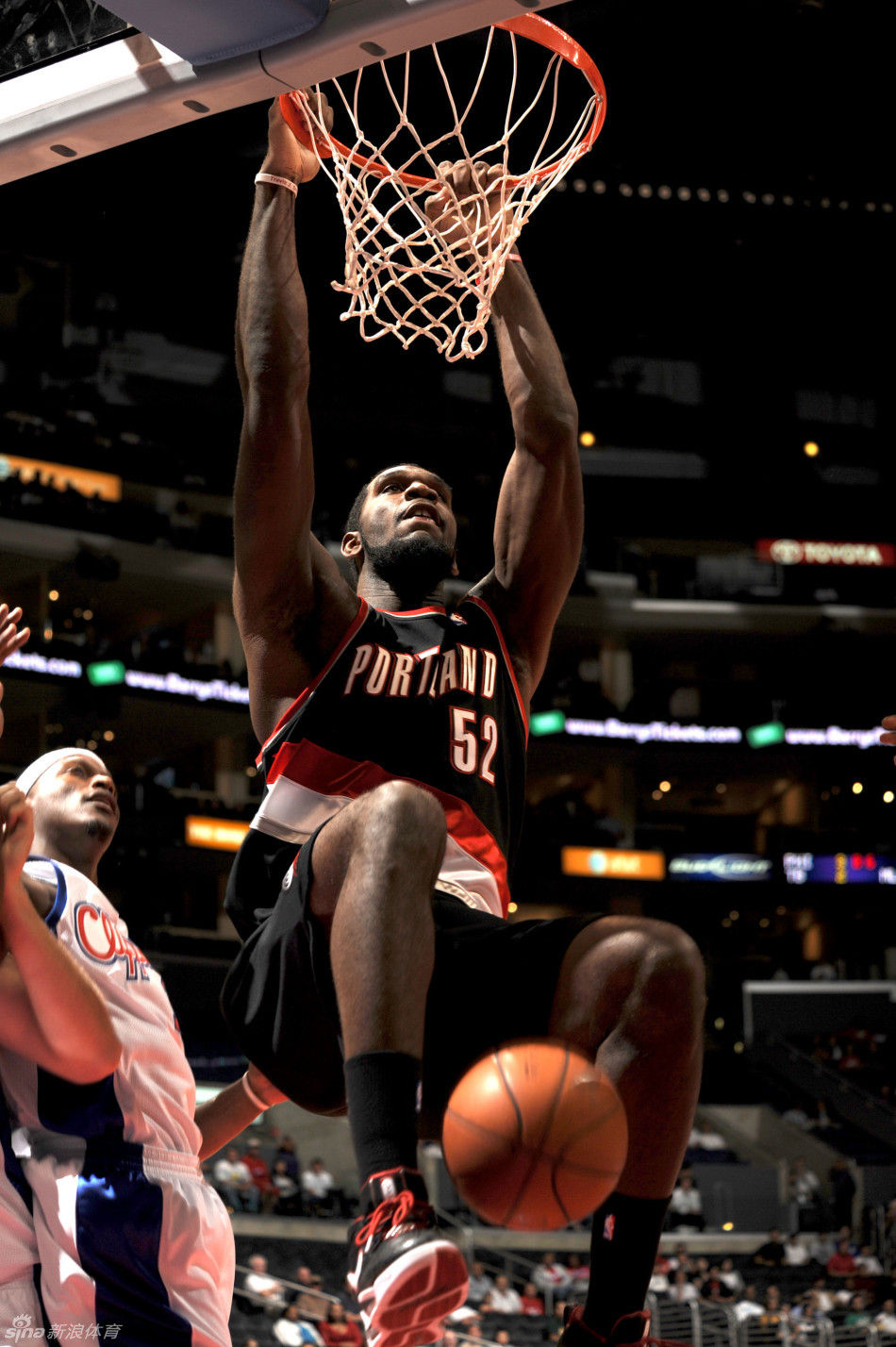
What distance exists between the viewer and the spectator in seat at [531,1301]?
44.3ft

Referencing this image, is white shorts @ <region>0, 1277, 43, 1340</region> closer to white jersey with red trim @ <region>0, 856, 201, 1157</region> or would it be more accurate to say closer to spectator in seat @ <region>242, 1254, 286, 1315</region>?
white jersey with red trim @ <region>0, 856, 201, 1157</region>

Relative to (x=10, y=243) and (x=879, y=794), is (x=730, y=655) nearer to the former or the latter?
(x=879, y=794)

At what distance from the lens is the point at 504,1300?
521 inches

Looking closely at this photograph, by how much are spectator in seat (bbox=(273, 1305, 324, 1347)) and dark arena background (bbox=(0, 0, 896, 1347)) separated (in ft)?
6.98

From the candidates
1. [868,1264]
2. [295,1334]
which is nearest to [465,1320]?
[295,1334]

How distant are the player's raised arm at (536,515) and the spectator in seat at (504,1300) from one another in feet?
35.3

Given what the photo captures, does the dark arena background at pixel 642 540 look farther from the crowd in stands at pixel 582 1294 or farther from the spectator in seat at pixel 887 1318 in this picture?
the crowd in stands at pixel 582 1294

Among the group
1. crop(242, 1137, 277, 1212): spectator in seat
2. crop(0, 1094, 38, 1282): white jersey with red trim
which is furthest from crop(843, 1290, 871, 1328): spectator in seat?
crop(0, 1094, 38, 1282): white jersey with red trim

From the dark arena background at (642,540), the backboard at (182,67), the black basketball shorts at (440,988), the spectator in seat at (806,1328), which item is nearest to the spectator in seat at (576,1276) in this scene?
the dark arena background at (642,540)

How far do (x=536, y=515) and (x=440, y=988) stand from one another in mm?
1346

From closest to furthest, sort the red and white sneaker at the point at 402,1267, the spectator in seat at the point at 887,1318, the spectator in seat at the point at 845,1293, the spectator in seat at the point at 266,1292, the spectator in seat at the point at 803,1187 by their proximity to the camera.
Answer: the red and white sneaker at the point at 402,1267, the spectator in seat at the point at 266,1292, the spectator in seat at the point at 887,1318, the spectator in seat at the point at 845,1293, the spectator in seat at the point at 803,1187

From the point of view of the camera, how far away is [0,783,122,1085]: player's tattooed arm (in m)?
3.06

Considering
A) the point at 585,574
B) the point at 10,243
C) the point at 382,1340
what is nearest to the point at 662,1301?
the point at 382,1340

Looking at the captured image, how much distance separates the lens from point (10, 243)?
20562 millimetres
